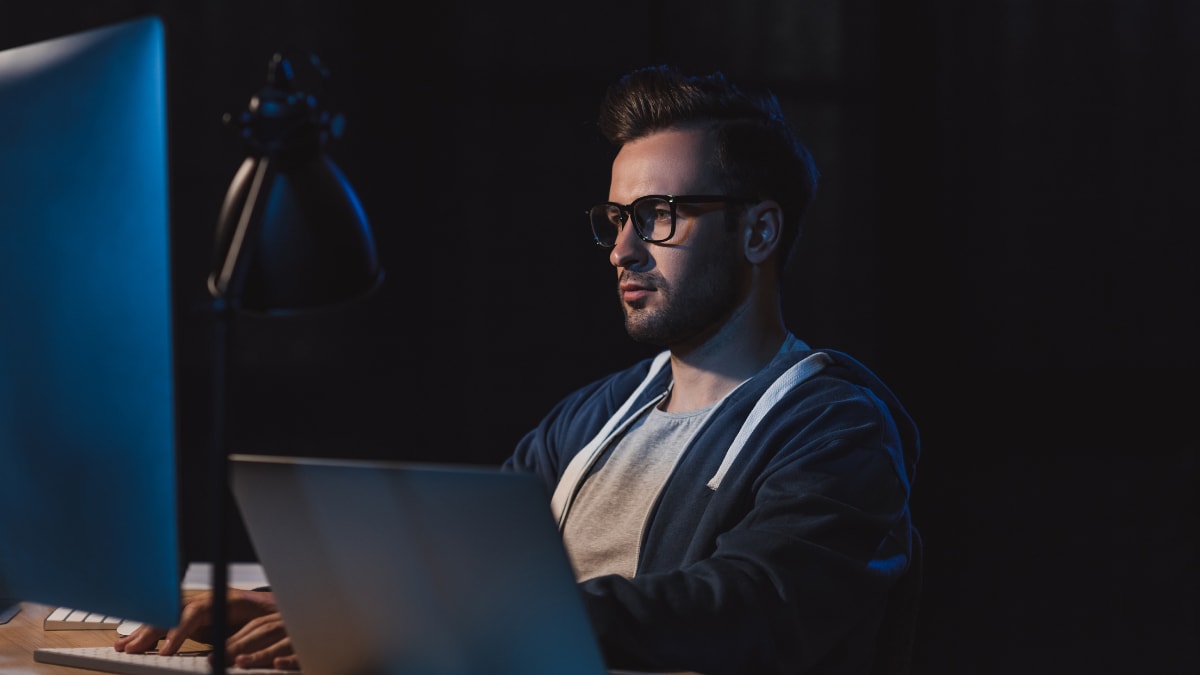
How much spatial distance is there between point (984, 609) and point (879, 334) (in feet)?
2.39

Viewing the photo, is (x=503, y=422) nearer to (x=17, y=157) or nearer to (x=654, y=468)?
(x=654, y=468)

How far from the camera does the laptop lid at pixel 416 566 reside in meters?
0.81

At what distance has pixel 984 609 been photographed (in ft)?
9.74

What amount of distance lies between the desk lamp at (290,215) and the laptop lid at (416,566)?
4.9 inches

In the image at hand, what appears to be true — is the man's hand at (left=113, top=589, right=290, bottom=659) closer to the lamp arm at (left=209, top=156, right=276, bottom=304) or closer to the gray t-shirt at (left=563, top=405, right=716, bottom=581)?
the lamp arm at (left=209, top=156, right=276, bottom=304)

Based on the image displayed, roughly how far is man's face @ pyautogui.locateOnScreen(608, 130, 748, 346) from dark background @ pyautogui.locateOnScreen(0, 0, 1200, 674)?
4.52 ft

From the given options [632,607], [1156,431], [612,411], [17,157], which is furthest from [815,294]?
[17,157]

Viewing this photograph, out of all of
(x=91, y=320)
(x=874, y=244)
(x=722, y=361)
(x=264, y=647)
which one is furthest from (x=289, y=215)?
(x=874, y=244)

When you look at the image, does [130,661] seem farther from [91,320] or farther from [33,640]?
[91,320]

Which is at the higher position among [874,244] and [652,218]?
[652,218]

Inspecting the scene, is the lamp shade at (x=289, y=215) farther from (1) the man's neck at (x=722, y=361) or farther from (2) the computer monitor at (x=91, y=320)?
(1) the man's neck at (x=722, y=361)

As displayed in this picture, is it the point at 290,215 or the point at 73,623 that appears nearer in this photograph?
the point at 290,215

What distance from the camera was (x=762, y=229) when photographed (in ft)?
5.68

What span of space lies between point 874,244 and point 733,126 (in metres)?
1.49
